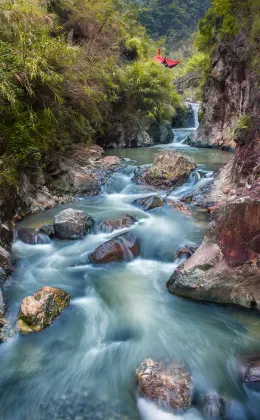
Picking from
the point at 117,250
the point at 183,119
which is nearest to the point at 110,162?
the point at 117,250

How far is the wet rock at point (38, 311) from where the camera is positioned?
405 cm

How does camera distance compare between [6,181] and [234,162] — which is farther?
[234,162]

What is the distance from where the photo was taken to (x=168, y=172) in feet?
34.1

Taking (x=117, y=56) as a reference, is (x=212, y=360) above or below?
below

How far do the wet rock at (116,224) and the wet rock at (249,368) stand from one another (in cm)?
414

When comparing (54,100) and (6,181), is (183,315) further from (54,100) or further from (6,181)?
(54,100)

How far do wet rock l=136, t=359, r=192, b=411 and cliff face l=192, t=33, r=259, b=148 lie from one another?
13039 mm

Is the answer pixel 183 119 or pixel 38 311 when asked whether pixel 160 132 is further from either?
pixel 38 311

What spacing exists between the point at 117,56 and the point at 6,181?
15134 mm

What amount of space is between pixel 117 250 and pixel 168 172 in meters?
5.18

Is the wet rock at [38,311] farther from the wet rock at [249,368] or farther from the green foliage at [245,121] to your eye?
the green foliage at [245,121]

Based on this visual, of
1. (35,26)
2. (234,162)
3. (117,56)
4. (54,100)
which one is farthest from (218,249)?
(117,56)

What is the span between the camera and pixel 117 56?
18516mm

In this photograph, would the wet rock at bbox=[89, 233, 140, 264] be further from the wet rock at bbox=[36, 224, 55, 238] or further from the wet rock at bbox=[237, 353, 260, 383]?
the wet rock at bbox=[237, 353, 260, 383]
